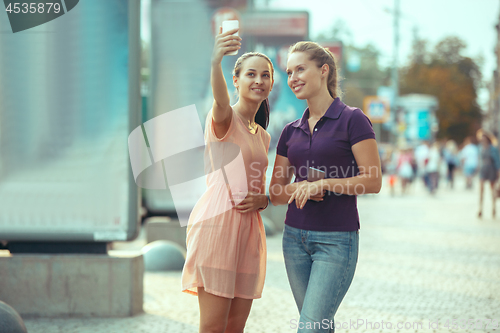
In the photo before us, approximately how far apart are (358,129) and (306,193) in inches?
15.5

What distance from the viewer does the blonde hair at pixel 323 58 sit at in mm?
3070

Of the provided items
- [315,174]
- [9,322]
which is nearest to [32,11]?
[9,322]

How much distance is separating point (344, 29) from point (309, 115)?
4931cm

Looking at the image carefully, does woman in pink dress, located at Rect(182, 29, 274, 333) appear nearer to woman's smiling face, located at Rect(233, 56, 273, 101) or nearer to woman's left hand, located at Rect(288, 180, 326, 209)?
woman's smiling face, located at Rect(233, 56, 273, 101)

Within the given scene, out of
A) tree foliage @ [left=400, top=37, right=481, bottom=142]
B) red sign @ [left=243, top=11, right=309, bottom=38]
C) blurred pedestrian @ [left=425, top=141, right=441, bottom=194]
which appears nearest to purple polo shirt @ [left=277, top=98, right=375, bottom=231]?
red sign @ [left=243, top=11, right=309, bottom=38]

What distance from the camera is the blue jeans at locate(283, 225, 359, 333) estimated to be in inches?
115

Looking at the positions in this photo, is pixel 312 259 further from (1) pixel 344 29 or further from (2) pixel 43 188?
(1) pixel 344 29

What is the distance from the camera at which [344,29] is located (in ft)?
166

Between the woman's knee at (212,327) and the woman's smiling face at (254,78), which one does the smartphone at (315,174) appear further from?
the woman's knee at (212,327)

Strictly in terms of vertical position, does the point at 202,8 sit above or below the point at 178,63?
above

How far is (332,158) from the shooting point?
3.01 meters

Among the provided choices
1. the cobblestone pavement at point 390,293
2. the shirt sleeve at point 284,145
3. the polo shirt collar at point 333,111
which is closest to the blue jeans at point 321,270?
the shirt sleeve at point 284,145

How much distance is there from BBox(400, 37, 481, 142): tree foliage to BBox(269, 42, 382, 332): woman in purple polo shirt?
58244mm

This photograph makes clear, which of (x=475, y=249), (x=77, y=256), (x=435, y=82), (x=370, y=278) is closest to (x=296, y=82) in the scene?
(x=77, y=256)
